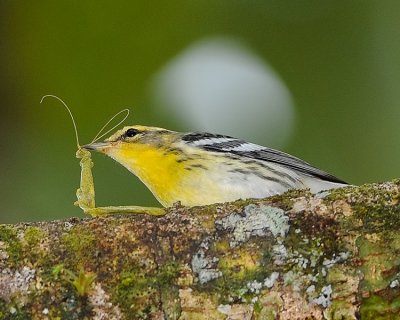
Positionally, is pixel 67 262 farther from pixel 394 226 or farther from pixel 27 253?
pixel 394 226

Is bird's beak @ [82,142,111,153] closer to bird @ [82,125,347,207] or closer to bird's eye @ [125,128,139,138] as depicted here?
bird @ [82,125,347,207]

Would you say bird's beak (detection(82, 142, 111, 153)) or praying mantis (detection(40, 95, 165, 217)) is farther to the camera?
bird's beak (detection(82, 142, 111, 153))

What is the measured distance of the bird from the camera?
4.86 meters

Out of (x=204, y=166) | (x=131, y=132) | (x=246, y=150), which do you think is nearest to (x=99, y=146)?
(x=131, y=132)

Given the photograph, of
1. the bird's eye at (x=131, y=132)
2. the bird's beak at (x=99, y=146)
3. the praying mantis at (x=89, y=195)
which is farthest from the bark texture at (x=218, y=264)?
the bird's eye at (x=131, y=132)

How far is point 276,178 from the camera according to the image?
5.20 metres

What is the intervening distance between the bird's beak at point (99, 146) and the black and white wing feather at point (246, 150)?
1.93ft

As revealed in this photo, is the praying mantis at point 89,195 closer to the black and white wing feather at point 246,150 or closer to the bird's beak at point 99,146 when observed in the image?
the bird's beak at point 99,146

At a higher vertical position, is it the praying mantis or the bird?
the praying mantis

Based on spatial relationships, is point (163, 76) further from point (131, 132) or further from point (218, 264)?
point (218, 264)

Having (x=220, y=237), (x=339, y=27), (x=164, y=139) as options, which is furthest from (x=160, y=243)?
(x=164, y=139)

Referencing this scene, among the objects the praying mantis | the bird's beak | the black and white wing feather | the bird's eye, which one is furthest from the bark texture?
the bird's eye

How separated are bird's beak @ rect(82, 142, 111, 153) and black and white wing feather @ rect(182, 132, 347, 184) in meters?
0.59

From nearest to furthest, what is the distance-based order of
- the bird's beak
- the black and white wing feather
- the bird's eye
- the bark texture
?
the bark texture, the bird's beak, the black and white wing feather, the bird's eye
